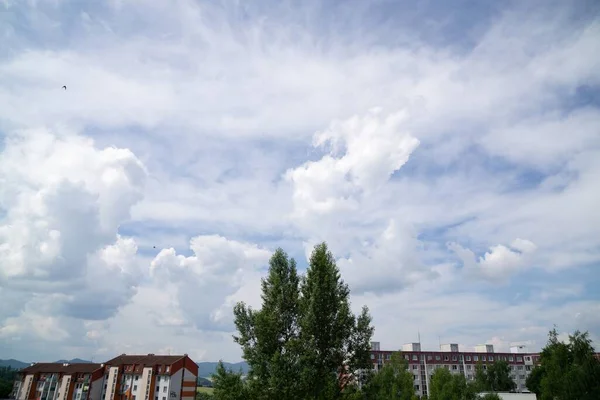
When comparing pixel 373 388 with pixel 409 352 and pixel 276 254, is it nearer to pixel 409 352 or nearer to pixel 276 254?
pixel 276 254

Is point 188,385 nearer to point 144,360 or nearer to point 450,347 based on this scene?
point 144,360

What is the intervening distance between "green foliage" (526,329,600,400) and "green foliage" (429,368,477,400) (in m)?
11.0

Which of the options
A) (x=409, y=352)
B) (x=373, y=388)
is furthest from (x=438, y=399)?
(x=409, y=352)

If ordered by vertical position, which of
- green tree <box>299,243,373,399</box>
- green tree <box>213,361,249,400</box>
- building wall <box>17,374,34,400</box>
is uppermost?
green tree <box>299,243,373,399</box>

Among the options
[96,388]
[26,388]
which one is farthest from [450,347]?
[26,388]

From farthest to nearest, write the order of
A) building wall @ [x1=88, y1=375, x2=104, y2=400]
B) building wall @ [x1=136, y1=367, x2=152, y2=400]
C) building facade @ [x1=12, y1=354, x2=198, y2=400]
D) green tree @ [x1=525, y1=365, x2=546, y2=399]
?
building wall @ [x1=88, y1=375, x2=104, y2=400] < building facade @ [x1=12, y1=354, x2=198, y2=400] < building wall @ [x1=136, y1=367, x2=152, y2=400] < green tree @ [x1=525, y1=365, x2=546, y2=399]

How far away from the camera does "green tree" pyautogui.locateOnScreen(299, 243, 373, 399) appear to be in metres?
31.4

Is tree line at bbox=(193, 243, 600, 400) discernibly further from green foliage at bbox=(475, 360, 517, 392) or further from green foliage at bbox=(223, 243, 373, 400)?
green foliage at bbox=(475, 360, 517, 392)

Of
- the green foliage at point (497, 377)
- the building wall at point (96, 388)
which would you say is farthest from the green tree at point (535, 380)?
the building wall at point (96, 388)

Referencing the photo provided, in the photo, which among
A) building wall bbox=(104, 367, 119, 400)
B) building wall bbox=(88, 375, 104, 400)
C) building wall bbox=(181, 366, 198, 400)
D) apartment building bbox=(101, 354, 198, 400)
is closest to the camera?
apartment building bbox=(101, 354, 198, 400)

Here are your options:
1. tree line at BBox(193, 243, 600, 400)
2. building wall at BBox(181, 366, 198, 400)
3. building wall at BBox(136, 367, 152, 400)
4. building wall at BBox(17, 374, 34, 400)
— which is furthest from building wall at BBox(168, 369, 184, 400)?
tree line at BBox(193, 243, 600, 400)

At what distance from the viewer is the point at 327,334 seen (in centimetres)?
3306

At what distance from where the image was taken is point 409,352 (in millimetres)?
128125

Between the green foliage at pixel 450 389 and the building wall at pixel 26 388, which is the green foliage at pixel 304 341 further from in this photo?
the building wall at pixel 26 388
